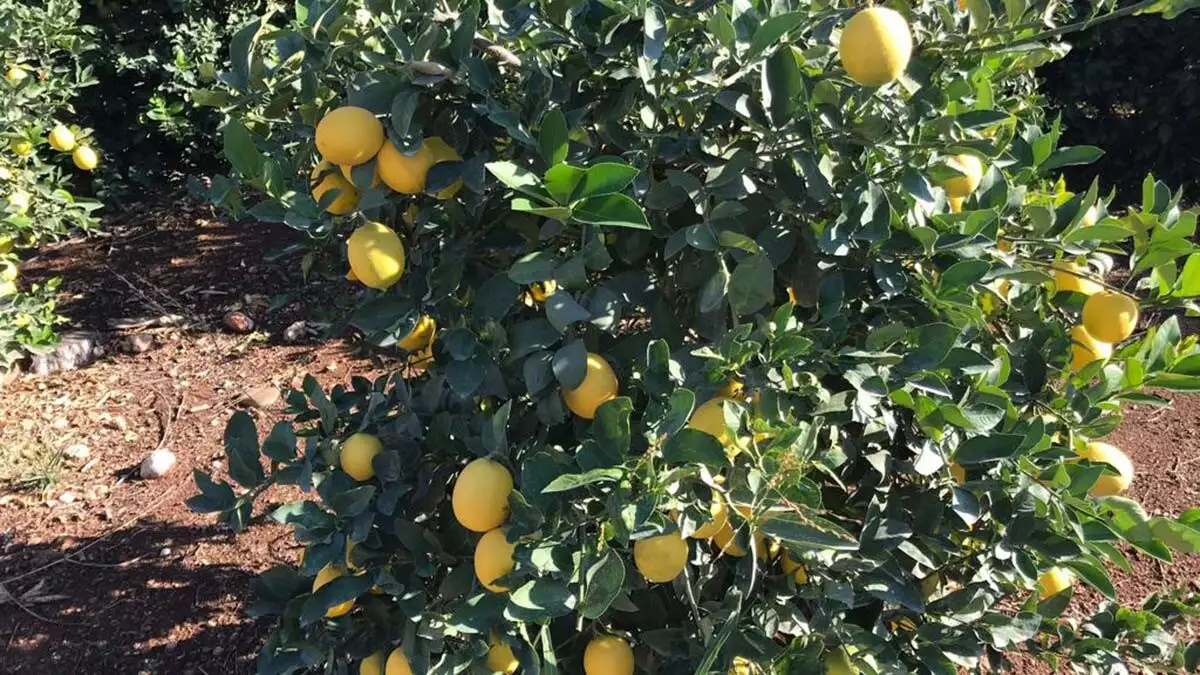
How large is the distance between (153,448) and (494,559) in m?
2.61

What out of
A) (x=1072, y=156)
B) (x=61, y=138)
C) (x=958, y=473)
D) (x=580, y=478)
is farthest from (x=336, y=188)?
(x=61, y=138)

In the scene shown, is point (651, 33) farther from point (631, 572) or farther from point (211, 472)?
point (211, 472)

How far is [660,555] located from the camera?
1.23 metres

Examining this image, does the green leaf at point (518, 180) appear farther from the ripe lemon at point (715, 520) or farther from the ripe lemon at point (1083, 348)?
the ripe lemon at point (1083, 348)

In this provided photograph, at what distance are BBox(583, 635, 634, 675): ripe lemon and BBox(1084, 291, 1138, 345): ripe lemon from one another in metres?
0.88

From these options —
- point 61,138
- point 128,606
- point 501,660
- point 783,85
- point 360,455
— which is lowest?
point 128,606

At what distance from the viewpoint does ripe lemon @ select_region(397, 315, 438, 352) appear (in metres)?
1.63

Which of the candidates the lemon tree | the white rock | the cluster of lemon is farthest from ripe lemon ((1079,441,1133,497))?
the white rock

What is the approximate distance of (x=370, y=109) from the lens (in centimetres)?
128

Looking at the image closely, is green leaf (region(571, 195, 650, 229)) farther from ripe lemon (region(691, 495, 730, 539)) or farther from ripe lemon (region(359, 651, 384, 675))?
ripe lemon (region(359, 651, 384, 675))

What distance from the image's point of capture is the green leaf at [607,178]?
42.0 inches

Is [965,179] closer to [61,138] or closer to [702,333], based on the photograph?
[702,333]

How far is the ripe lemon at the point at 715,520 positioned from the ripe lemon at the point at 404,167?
598 mm

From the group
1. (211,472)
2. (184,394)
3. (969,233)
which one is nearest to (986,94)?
(969,233)
